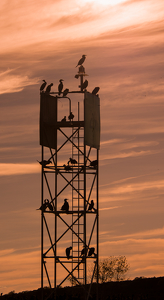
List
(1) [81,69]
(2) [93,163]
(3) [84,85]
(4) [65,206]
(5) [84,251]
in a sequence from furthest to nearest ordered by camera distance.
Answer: (1) [81,69] < (3) [84,85] < (2) [93,163] < (4) [65,206] < (5) [84,251]

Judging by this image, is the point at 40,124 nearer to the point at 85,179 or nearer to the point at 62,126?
the point at 62,126

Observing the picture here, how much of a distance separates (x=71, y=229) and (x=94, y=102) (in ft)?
27.4

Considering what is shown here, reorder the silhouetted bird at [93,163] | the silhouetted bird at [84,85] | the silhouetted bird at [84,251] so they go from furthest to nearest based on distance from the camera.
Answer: the silhouetted bird at [84,85], the silhouetted bird at [93,163], the silhouetted bird at [84,251]

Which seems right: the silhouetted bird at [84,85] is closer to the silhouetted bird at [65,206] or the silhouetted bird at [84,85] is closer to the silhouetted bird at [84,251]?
the silhouetted bird at [65,206]

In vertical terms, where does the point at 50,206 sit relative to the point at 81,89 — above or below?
below

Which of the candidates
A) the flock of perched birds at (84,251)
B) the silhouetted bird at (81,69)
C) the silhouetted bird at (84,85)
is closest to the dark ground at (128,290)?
the flock of perched birds at (84,251)

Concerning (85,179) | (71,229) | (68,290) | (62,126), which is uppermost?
(62,126)

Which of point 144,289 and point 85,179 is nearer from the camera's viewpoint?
point 85,179

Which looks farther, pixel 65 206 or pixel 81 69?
pixel 81 69

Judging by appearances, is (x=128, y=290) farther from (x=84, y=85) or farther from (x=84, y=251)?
(x=84, y=85)

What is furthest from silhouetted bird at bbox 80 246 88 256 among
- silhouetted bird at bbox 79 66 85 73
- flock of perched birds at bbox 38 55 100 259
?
silhouetted bird at bbox 79 66 85 73

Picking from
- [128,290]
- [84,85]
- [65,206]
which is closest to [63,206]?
[65,206]

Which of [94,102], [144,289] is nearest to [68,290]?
[144,289]

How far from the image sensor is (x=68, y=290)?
200ft
